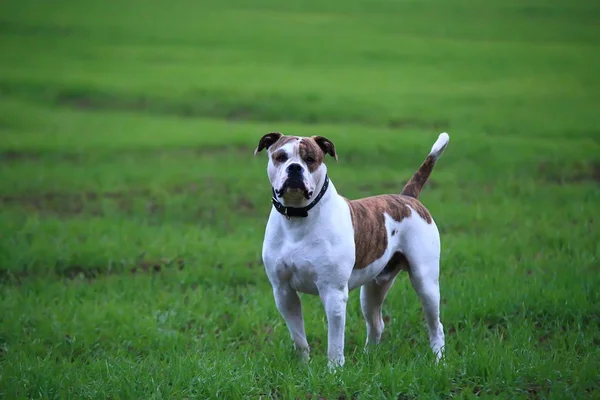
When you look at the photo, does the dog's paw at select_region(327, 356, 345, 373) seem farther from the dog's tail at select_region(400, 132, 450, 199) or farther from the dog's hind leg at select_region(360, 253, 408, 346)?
the dog's tail at select_region(400, 132, 450, 199)

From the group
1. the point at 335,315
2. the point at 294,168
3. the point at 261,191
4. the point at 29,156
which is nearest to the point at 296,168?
the point at 294,168

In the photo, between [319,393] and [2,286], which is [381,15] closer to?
[2,286]

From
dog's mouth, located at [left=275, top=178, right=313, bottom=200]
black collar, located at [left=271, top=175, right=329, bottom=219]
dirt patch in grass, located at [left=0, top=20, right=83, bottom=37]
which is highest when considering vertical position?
dog's mouth, located at [left=275, top=178, right=313, bottom=200]

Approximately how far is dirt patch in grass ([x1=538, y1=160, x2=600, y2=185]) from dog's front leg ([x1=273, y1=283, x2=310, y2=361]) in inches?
425

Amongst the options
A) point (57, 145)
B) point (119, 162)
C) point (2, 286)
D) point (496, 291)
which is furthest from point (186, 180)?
point (496, 291)

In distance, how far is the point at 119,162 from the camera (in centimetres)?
1902

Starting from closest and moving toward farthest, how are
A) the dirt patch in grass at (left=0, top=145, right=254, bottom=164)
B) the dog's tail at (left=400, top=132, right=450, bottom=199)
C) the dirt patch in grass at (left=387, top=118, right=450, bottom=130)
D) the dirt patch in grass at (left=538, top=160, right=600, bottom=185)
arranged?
the dog's tail at (left=400, top=132, right=450, bottom=199) → the dirt patch in grass at (left=538, top=160, right=600, bottom=185) → the dirt patch in grass at (left=0, top=145, right=254, bottom=164) → the dirt patch in grass at (left=387, top=118, right=450, bottom=130)

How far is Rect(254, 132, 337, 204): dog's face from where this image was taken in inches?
252

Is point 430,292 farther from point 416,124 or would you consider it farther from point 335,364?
point 416,124

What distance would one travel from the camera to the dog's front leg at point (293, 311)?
698 cm

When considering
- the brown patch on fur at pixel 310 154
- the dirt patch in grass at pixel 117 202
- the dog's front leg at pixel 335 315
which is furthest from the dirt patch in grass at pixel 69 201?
the brown patch on fur at pixel 310 154

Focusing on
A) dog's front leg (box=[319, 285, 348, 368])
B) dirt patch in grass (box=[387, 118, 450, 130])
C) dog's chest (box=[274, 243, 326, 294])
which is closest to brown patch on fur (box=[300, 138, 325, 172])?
dog's chest (box=[274, 243, 326, 294])

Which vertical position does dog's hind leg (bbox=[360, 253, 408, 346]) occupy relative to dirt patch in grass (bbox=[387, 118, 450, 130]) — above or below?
above

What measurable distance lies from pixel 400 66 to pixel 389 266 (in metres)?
24.0
